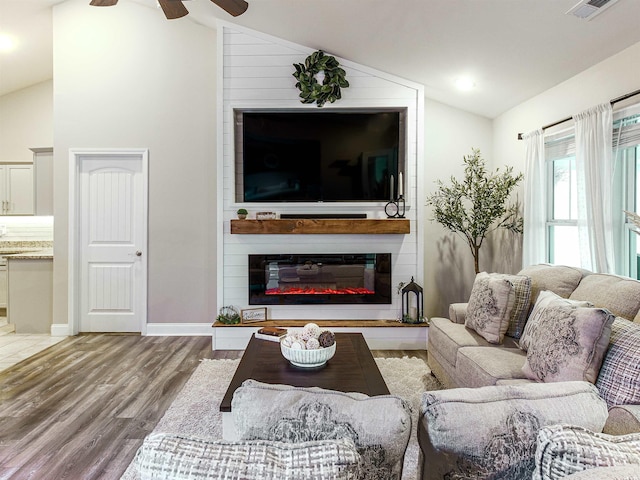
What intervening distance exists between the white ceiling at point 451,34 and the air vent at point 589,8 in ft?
0.16

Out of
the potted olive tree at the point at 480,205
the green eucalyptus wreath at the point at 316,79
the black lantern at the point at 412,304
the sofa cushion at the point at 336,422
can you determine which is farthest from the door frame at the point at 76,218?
the sofa cushion at the point at 336,422

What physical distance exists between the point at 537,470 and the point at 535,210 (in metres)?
3.35

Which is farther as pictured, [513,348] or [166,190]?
[166,190]

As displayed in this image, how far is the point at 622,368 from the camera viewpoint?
1.71 m

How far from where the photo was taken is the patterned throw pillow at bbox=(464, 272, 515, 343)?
2.69 meters

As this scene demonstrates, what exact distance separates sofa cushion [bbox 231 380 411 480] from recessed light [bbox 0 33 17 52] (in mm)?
5738

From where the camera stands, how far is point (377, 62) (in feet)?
13.2

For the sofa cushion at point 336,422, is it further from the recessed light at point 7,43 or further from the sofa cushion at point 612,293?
the recessed light at point 7,43

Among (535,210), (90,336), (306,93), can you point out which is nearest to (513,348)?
(535,210)

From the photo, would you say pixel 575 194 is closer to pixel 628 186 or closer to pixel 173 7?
pixel 628 186

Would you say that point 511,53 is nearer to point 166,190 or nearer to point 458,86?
point 458,86

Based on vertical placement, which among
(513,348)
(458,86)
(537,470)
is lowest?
(513,348)

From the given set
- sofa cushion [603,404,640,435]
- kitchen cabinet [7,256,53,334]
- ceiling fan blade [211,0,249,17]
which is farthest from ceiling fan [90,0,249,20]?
kitchen cabinet [7,256,53,334]

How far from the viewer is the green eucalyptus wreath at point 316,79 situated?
4086 millimetres
